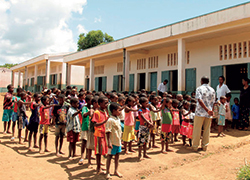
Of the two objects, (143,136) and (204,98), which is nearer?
(143,136)

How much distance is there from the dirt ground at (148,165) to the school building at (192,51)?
4360 millimetres

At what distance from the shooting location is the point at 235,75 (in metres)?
8.95

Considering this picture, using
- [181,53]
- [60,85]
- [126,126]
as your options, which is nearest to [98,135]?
[126,126]

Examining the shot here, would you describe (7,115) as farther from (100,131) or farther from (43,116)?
(100,131)

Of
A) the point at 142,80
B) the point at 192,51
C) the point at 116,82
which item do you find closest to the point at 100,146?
the point at 192,51

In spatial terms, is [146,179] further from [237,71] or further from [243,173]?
[237,71]

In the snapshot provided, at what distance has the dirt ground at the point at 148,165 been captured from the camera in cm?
361

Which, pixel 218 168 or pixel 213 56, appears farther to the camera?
pixel 213 56

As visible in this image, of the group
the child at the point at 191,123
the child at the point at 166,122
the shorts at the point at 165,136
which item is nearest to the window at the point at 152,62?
the child at the point at 191,123

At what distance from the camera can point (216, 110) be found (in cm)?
709

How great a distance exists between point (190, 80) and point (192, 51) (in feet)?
4.70

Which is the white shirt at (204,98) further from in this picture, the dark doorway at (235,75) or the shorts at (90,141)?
the dark doorway at (235,75)

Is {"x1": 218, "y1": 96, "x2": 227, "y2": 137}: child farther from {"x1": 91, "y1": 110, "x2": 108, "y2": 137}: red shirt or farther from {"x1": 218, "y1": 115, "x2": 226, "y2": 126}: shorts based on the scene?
{"x1": 91, "y1": 110, "x2": 108, "y2": 137}: red shirt

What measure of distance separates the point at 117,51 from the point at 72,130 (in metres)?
9.04
